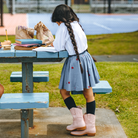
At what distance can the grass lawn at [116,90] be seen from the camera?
4434 millimetres

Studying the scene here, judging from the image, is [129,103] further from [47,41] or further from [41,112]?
[47,41]

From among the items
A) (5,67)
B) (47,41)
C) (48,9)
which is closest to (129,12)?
(48,9)

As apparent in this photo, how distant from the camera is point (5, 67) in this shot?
716cm

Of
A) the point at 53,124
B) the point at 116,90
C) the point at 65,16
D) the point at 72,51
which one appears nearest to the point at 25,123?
the point at 53,124

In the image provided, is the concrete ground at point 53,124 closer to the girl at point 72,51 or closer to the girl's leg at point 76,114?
the girl's leg at point 76,114

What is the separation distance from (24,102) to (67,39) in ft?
2.93

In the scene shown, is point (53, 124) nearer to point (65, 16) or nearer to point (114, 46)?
point (65, 16)

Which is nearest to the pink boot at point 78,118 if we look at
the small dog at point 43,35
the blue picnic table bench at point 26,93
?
the blue picnic table bench at point 26,93

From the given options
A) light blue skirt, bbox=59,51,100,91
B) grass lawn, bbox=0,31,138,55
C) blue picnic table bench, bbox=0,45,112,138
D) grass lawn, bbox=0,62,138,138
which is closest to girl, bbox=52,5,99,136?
light blue skirt, bbox=59,51,100,91

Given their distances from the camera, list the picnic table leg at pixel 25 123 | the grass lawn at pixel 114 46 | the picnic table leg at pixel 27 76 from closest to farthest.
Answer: the picnic table leg at pixel 25 123
the picnic table leg at pixel 27 76
the grass lawn at pixel 114 46

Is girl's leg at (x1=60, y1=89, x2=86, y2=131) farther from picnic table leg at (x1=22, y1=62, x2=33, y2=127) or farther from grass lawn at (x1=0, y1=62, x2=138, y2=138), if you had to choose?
grass lawn at (x1=0, y1=62, x2=138, y2=138)

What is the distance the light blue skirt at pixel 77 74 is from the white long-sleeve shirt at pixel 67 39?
10cm

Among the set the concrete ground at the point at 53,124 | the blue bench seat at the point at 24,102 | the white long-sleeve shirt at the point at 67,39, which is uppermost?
the white long-sleeve shirt at the point at 67,39

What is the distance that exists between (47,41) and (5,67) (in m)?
3.60
